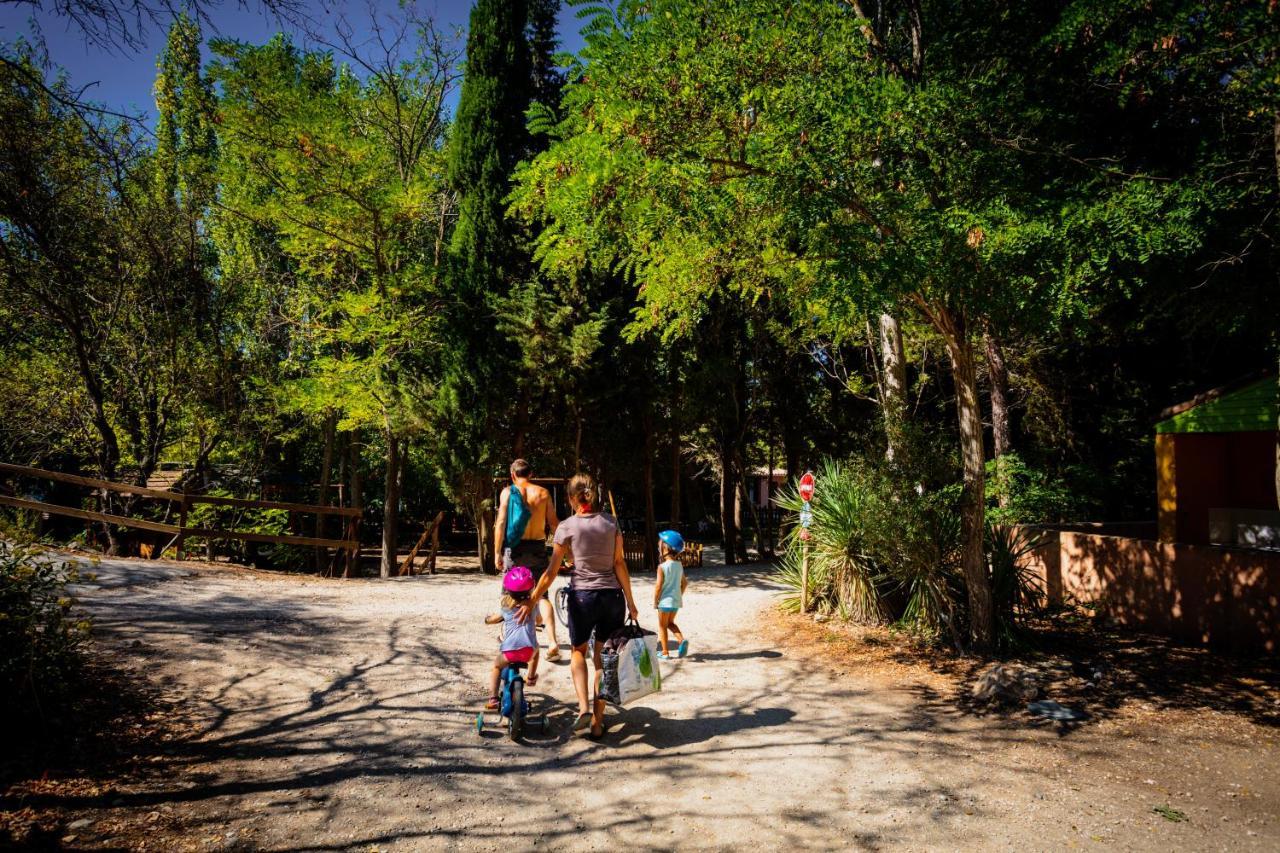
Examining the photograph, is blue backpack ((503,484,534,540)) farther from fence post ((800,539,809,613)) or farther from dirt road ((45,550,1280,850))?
fence post ((800,539,809,613))

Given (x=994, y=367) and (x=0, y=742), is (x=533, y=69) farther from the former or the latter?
(x=0, y=742)

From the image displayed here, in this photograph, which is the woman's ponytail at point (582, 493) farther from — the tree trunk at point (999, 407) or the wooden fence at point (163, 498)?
the tree trunk at point (999, 407)

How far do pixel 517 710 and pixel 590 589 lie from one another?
3.39ft

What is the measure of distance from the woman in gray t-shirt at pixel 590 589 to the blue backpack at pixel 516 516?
966 millimetres

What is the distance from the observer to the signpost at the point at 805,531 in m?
9.65

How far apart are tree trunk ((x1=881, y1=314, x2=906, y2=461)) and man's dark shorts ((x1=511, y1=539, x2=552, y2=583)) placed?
5.22 metres

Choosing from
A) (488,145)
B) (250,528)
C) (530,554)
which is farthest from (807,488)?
(250,528)

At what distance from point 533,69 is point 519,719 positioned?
18.0 m

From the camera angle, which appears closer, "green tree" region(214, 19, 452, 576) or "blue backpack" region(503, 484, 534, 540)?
"blue backpack" region(503, 484, 534, 540)

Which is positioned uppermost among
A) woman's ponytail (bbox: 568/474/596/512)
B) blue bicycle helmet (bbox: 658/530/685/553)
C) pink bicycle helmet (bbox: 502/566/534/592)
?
woman's ponytail (bbox: 568/474/596/512)

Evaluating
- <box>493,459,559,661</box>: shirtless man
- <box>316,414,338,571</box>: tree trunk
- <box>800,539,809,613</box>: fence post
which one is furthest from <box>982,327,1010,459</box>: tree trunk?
<box>316,414,338,571</box>: tree trunk

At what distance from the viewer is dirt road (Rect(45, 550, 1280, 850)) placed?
3812mm

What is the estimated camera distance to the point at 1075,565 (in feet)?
35.2

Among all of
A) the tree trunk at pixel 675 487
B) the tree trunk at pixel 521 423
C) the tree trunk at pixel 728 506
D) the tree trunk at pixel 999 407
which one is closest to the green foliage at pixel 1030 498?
the tree trunk at pixel 999 407
